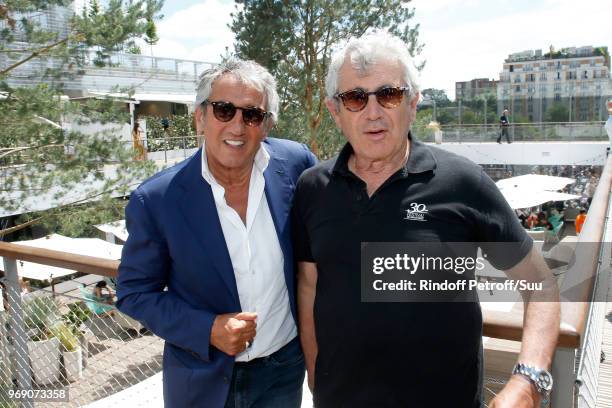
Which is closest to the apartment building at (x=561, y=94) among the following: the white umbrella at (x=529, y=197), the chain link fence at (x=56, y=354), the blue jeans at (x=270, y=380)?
the white umbrella at (x=529, y=197)

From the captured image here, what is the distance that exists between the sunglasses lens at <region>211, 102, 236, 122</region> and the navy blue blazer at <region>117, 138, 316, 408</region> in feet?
0.60

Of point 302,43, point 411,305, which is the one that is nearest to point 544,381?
point 411,305

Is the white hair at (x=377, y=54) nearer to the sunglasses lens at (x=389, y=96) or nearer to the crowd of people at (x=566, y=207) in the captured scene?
the sunglasses lens at (x=389, y=96)

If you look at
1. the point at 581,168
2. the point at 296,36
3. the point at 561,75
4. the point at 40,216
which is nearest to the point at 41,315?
the point at 40,216

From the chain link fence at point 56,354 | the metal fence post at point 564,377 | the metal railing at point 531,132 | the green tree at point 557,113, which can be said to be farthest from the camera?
the green tree at point 557,113

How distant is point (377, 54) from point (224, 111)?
50 cm

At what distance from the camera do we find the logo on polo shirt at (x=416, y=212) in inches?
53.8

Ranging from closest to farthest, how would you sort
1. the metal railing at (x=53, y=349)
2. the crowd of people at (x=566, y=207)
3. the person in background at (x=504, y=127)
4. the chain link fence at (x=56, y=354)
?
the metal railing at (x=53, y=349), the chain link fence at (x=56, y=354), the crowd of people at (x=566, y=207), the person in background at (x=504, y=127)

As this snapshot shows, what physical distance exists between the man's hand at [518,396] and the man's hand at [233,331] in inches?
26.5

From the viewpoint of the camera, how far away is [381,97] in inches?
60.0

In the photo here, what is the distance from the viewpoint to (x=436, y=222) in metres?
1.36

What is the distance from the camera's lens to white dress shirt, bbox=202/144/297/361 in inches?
64.1

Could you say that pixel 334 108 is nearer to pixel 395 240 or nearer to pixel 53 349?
pixel 395 240

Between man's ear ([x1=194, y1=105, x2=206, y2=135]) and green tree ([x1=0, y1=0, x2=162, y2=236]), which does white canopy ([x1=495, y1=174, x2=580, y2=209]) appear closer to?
green tree ([x1=0, y1=0, x2=162, y2=236])
